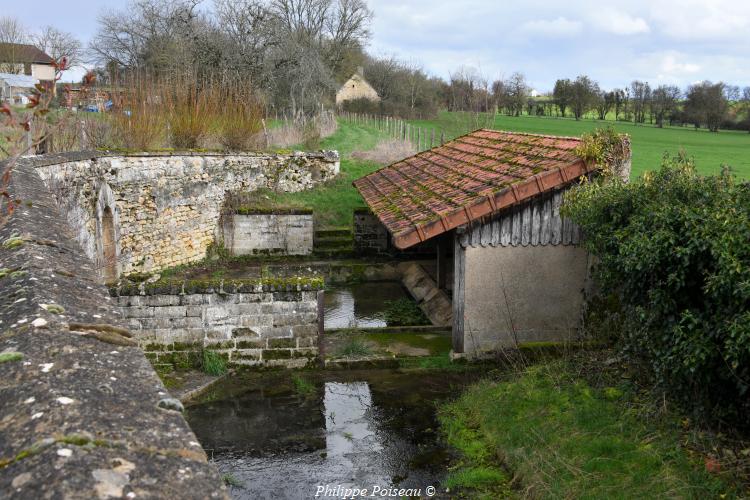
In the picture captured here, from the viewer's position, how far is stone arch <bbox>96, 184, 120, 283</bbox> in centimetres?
1329

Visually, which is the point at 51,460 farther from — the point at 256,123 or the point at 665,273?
the point at 256,123

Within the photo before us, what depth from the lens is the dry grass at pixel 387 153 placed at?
25125 millimetres

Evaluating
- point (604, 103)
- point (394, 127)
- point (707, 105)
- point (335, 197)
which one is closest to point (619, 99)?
point (604, 103)

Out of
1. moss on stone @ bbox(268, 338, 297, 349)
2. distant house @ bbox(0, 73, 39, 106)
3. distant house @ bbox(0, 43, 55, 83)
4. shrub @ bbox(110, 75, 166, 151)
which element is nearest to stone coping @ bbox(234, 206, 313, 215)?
shrub @ bbox(110, 75, 166, 151)

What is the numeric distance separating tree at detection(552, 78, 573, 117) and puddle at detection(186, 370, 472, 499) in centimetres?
5466

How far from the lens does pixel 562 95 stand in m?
60.2

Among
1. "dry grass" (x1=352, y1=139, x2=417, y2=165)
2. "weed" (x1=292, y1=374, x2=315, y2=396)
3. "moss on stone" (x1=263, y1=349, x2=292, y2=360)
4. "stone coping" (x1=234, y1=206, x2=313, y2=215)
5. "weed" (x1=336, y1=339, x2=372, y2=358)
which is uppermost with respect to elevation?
"dry grass" (x1=352, y1=139, x2=417, y2=165)

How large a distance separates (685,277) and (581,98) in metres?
56.2

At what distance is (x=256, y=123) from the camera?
19.9 metres

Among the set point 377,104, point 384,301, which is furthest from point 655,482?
point 377,104

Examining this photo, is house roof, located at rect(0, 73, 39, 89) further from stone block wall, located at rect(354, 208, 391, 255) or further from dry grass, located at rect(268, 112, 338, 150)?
stone block wall, located at rect(354, 208, 391, 255)

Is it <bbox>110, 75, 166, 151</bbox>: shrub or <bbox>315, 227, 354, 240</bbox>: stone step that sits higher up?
<bbox>110, 75, 166, 151</bbox>: shrub

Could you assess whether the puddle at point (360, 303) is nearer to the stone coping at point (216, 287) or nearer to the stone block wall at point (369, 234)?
the stone block wall at point (369, 234)

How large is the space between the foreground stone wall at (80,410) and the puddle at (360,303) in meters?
8.82
